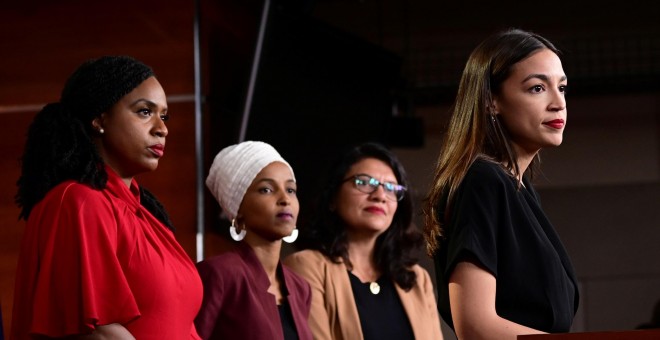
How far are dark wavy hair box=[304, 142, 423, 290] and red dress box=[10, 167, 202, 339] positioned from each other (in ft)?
5.22

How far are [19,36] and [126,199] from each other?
8.65 ft

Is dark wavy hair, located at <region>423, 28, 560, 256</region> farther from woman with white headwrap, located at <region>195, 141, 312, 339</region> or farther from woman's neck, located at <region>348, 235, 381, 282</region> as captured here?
woman's neck, located at <region>348, 235, 381, 282</region>

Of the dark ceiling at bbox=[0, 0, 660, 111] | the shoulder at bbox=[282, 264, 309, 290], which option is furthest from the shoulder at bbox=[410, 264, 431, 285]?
the dark ceiling at bbox=[0, 0, 660, 111]

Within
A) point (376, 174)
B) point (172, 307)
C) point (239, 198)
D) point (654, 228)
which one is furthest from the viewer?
point (654, 228)

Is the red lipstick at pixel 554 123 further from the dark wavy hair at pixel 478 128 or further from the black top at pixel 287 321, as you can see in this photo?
the black top at pixel 287 321

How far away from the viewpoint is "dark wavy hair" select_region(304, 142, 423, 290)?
405 cm

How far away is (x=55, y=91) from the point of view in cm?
491

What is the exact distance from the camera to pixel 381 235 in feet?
13.7

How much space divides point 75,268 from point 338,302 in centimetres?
163

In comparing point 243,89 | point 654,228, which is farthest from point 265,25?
point 654,228

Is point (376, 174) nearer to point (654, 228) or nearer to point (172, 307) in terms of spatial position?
point (172, 307)

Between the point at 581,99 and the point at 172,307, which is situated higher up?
the point at 581,99

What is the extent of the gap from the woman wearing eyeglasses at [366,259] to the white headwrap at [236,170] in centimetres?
52

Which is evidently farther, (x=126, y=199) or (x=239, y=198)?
(x=239, y=198)
